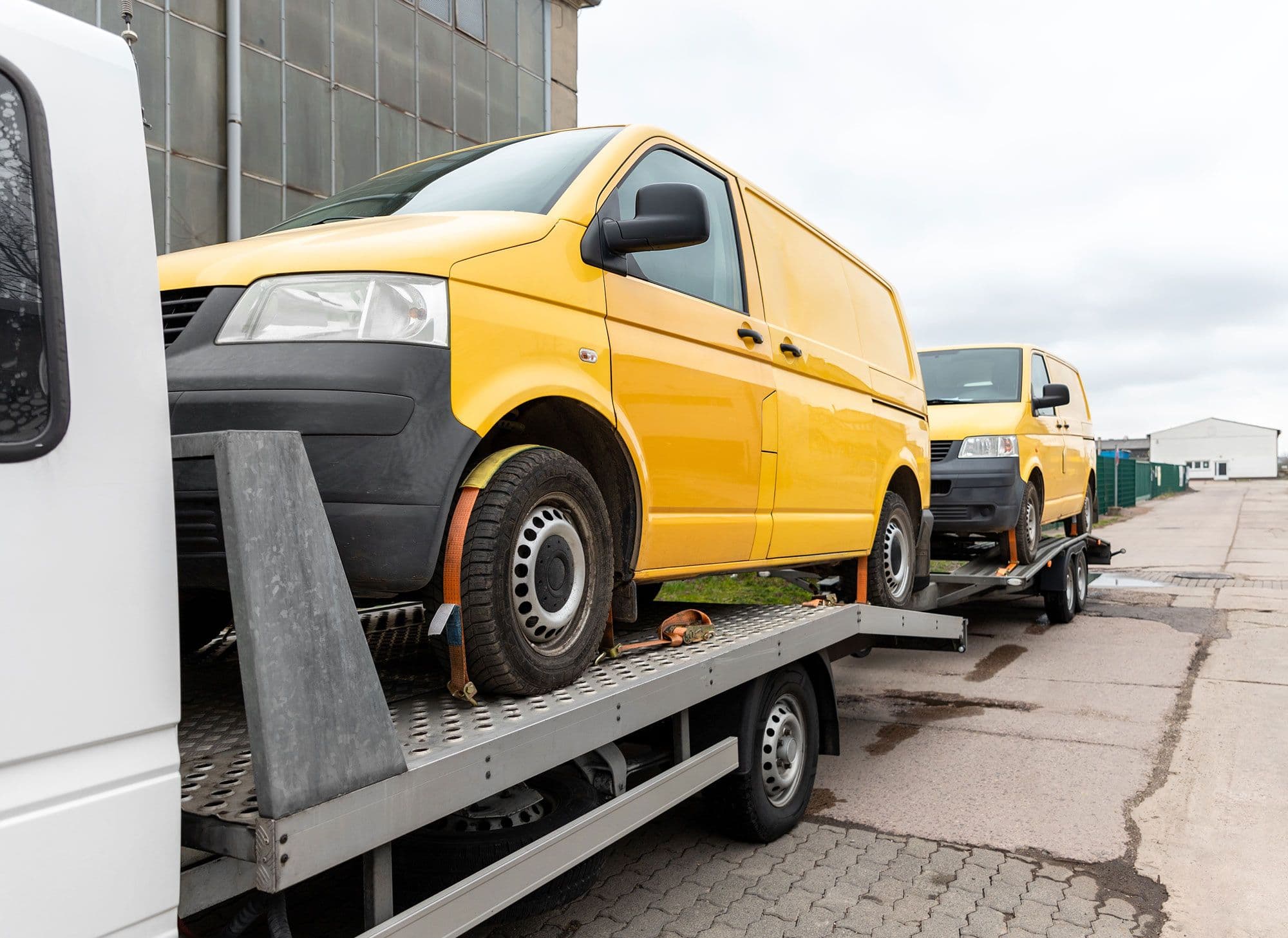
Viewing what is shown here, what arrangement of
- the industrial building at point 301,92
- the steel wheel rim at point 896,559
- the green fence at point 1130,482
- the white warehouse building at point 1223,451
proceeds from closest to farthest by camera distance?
the steel wheel rim at point 896,559
the industrial building at point 301,92
the green fence at point 1130,482
the white warehouse building at point 1223,451

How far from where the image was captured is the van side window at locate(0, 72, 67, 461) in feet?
4.88

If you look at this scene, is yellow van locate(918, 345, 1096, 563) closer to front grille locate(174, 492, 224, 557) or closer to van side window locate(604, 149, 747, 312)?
van side window locate(604, 149, 747, 312)

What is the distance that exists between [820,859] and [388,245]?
2802mm

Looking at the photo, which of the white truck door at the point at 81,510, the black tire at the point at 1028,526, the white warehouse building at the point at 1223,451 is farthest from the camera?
the white warehouse building at the point at 1223,451

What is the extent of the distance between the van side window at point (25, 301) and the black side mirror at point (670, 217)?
174 cm

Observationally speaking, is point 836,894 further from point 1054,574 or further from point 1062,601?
point 1062,601

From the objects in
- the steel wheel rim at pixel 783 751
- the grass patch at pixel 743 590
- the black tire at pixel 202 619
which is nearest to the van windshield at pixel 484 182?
the black tire at pixel 202 619

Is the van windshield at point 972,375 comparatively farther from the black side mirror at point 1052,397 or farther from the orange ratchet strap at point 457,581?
the orange ratchet strap at point 457,581

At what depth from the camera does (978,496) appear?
8.30 metres

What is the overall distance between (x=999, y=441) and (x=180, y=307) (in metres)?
7.28

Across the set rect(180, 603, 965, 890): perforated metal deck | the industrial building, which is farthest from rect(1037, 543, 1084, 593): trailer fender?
the industrial building

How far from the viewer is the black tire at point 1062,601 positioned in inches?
380

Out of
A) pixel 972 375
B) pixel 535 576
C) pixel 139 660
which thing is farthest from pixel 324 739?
pixel 972 375

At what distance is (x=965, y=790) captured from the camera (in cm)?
473
